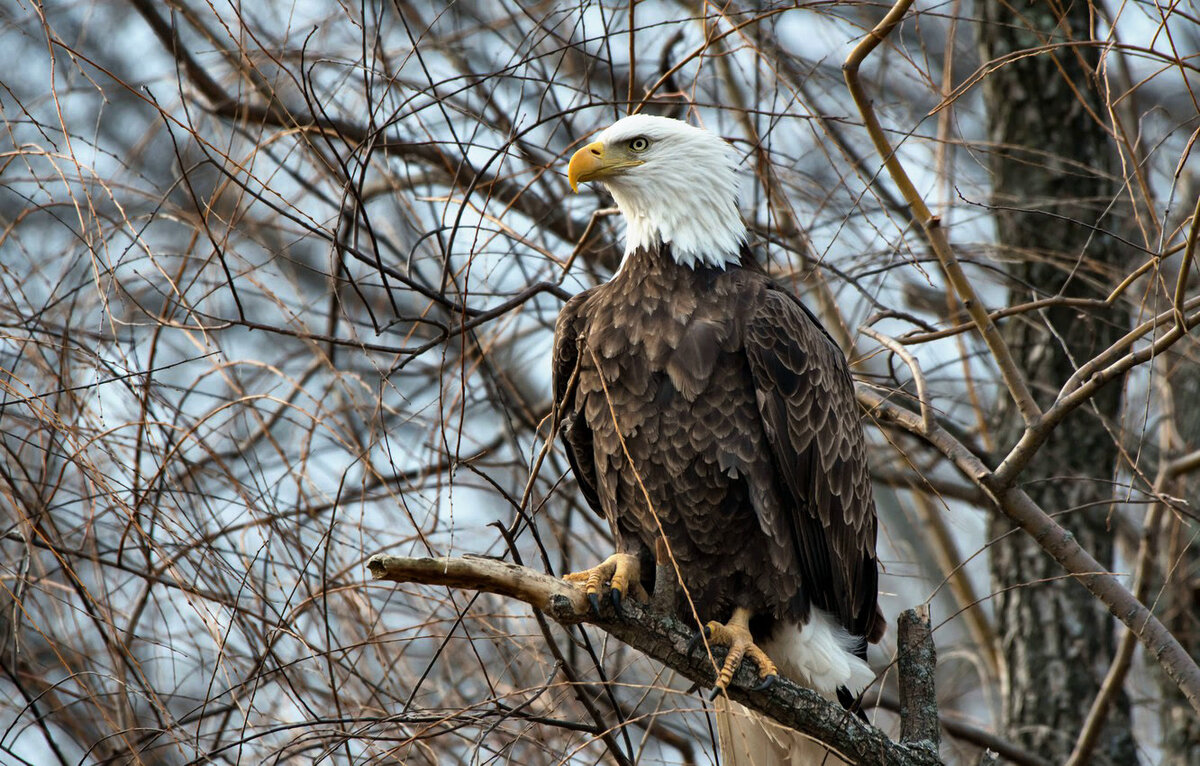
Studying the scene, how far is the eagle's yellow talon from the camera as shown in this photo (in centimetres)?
326

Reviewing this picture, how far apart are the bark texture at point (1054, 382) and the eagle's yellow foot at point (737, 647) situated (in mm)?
2286

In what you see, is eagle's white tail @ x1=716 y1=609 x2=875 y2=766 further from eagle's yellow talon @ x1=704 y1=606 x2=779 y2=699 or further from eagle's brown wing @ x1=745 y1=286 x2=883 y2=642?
eagle's yellow talon @ x1=704 y1=606 x2=779 y2=699

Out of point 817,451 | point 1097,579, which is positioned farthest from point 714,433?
point 1097,579

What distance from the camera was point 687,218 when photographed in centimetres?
385

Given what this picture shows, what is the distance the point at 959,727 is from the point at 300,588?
105 inches

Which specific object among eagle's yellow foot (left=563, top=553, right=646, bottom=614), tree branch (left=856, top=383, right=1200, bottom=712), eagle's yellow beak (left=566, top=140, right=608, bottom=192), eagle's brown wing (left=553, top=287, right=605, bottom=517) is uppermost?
eagle's yellow beak (left=566, top=140, right=608, bottom=192)

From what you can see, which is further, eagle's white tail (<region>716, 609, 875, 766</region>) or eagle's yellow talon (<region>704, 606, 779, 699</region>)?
eagle's white tail (<region>716, 609, 875, 766</region>)

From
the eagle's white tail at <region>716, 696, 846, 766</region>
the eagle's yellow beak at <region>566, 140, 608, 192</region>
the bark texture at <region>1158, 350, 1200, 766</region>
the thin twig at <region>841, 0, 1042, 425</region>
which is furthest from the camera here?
the bark texture at <region>1158, 350, 1200, 766</region>

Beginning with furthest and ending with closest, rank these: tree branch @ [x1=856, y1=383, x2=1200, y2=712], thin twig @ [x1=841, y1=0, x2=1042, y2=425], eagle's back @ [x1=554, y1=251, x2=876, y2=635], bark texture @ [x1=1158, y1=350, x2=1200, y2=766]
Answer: bark texture @ [x1=1158, y1=350, x2=1200, y2=766] → eagle's back @ [x1=554, y1=251, x2=876, y2=635] → tree branch @ [x1=856, y1=383, x2=1200, y2=712] → thin twig @ [x1=841, y1=0, x2=1042, y2=425]

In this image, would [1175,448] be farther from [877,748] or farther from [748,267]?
[877,748]

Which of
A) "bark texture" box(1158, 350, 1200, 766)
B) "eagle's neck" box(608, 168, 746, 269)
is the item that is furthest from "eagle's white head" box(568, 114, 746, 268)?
"bark texture" box(1158, 350, 1200, 766)

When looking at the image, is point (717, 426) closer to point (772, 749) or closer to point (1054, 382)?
point (772, 749)

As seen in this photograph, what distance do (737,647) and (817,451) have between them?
2.22ft

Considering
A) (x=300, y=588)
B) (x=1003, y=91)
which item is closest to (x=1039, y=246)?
(x=1003, y=91)
